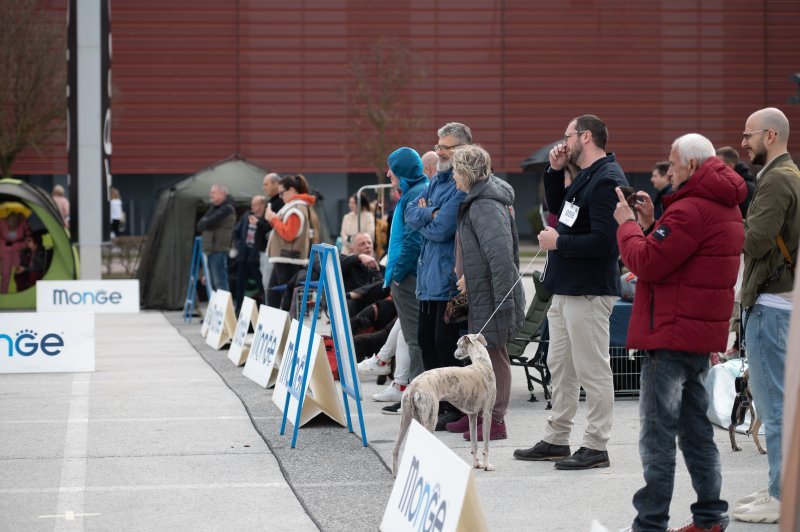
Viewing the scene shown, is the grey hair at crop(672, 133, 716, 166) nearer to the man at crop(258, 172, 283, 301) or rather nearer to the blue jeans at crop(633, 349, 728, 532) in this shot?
the blue jeans at crop(633, 349, 728, 532)

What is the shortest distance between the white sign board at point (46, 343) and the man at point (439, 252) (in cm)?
448

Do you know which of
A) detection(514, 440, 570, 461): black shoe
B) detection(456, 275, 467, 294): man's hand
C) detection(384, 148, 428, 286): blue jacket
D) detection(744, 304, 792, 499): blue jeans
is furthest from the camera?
detection(384, 148, 428, 286): blue jacket

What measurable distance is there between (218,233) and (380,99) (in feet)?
84.3

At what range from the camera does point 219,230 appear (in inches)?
661

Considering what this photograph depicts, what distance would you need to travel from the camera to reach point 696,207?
4883 millimetres

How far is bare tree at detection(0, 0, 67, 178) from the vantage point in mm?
33344

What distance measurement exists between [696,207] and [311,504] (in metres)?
2.46

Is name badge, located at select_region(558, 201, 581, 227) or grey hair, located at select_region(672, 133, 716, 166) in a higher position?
grey hair, located at select_region(672, 133, 716, 166)

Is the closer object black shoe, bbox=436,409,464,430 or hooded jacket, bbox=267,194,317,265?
black shoe, bbox=436,409,464,430

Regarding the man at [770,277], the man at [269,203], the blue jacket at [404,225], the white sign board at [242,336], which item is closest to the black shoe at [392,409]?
the blue jacket at [404,225]

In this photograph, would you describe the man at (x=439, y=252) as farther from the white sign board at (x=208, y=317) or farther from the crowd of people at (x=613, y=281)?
the white sign board at (x=208, y=317)

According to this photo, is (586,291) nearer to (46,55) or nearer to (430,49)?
(46,55)

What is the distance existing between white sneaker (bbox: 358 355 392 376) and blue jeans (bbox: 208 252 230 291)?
7106 millimetres

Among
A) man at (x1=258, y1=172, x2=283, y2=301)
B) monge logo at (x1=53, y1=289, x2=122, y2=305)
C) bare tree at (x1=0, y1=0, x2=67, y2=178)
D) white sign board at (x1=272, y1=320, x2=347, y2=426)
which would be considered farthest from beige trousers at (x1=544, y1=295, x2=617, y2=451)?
bare tree at (x1=0, y1=0, x2=67, y2=178)
